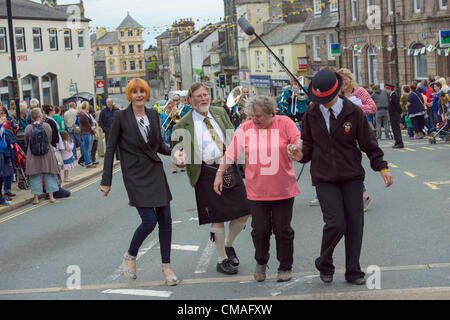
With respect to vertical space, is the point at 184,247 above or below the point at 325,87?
below

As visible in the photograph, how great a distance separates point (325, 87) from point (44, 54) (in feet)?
147

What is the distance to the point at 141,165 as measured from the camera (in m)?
6.70

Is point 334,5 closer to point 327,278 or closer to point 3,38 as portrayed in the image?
point 3,38

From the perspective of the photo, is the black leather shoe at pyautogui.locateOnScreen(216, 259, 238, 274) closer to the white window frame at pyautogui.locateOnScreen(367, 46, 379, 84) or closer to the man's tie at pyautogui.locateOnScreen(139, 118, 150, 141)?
the man's tie at pyautogui.locateOnScreen(139, 118, 150, 141)

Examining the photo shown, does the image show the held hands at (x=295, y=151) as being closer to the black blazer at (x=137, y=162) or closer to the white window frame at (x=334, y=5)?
the black blazer at (x=137, y=162)

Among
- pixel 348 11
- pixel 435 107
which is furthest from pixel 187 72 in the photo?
pixel 435 107

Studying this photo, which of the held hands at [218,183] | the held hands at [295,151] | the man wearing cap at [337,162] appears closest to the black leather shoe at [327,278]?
the man wearing cap at [337,162]

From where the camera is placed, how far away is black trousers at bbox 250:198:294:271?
6406 mm

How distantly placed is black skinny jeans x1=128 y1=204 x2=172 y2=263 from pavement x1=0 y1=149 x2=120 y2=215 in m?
6.71

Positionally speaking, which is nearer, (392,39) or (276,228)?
(276,228)

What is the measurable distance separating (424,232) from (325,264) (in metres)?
2.53

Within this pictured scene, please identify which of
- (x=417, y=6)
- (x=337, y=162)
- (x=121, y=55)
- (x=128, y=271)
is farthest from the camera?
(x=121, y=55)

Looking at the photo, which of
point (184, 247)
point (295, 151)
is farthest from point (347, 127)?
point (184, 247)

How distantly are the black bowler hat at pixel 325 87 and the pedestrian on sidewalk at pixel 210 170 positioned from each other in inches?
50.1
